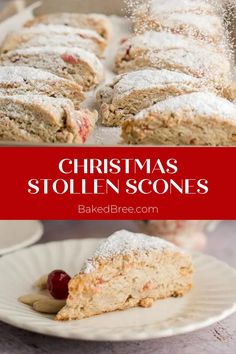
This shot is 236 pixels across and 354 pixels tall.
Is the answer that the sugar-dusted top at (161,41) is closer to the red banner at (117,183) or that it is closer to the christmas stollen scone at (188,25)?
the christmas stollen scone at (188,25)

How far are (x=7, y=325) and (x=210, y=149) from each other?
400 mm

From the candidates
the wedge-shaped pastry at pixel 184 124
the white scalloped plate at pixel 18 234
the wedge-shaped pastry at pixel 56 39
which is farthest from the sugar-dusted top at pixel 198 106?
the white scalloped plate at pixel 18 234

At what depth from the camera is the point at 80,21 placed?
138cm

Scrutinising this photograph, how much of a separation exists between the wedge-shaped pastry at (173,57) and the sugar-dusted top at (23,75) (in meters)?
0.11

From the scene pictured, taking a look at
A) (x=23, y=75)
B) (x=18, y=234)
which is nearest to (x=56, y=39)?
(x=23, y=75)

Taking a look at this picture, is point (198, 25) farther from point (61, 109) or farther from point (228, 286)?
point (228, 286)

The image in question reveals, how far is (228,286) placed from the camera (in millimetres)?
1305

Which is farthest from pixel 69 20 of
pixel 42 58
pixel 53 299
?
pixel 53 299

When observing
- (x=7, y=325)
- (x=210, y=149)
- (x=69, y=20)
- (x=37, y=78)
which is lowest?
(x=7, y=325)

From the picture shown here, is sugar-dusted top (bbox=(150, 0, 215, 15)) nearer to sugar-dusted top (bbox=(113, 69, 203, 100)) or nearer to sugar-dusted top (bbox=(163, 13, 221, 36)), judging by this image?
sugar-dusted top (bbox=(163, 13, 221, 36))

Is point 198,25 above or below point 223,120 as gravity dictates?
above

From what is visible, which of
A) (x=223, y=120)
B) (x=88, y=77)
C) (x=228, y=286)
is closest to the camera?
(x=223, y=120)

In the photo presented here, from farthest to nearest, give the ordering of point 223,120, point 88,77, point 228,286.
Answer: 1. point 228,286
2. point 88,77
3. point 223,120

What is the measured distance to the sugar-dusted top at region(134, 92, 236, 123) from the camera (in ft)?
3.46
